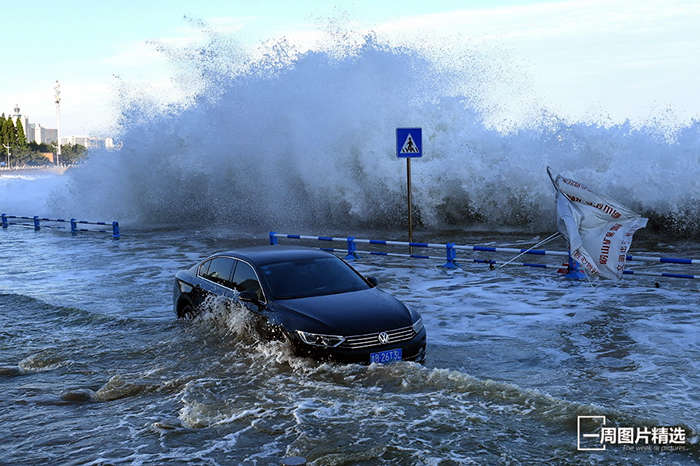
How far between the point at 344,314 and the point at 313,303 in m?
0.53

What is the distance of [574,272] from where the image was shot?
13.4 metres

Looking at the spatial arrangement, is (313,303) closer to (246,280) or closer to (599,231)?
(246,280)

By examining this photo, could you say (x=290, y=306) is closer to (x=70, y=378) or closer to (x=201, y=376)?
(x=201, y=376)

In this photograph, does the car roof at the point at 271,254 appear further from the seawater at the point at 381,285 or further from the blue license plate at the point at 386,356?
the blue license plate at the point at 386,356

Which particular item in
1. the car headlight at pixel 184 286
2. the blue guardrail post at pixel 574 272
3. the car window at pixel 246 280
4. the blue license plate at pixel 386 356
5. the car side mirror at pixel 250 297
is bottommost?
the blue license plate at pixel 386 356

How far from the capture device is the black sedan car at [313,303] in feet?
24.6

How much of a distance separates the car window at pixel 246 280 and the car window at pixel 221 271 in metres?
0.15

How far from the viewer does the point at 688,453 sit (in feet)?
17.5

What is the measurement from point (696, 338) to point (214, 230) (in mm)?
20434

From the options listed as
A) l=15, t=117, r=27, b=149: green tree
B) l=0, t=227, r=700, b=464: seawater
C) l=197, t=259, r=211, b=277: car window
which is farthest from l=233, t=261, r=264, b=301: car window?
l=15, t=117, r=27, b=149: green tree

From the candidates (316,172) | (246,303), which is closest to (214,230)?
(316,172)

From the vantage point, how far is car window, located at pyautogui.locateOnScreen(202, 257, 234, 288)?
9.37 metres

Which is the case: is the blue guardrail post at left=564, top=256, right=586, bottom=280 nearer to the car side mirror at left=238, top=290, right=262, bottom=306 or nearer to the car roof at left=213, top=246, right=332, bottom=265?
the car roof at left=213, top=246, right=332, bottom=265

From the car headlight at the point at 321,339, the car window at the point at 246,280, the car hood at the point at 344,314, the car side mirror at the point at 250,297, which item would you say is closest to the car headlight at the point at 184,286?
the car window at the point at 246,280
